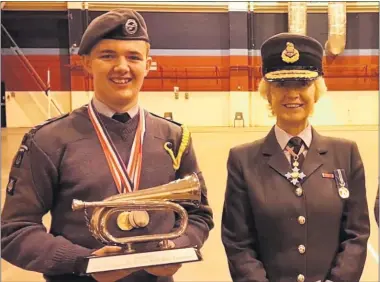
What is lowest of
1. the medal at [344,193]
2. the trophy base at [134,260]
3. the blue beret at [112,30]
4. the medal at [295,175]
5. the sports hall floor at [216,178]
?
the sports hall floor at [216,178]

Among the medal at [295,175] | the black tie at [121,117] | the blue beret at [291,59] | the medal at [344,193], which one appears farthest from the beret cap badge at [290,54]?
the black tie at [121,117]

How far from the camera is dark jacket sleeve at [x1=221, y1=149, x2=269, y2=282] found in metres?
1.85

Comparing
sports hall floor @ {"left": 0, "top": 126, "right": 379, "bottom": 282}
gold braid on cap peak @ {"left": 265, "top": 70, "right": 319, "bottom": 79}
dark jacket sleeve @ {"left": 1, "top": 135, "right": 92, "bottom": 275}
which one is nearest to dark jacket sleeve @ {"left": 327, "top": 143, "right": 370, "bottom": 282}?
gold braid on cap peak @ {"left": 265, "top": 70, "right": 319, "bottom": 79}

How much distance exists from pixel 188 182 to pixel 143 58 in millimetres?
428

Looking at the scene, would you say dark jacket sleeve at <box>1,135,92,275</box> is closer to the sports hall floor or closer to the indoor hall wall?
the sports hall floor

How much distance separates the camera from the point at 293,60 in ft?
6.18

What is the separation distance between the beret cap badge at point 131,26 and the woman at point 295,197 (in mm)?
503

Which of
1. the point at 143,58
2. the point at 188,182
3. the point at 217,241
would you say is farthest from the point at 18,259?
the point at 217,241

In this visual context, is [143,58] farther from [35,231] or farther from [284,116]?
[35,231]

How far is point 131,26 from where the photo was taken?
1716 millimetres

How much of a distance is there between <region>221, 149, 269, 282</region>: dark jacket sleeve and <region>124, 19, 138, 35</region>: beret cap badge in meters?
0.58

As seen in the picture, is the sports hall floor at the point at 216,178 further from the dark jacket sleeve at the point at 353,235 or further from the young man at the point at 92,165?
the dark jacket sleeve at the point at 353,235

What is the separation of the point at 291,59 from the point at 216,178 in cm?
505

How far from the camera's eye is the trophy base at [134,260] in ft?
4.81
